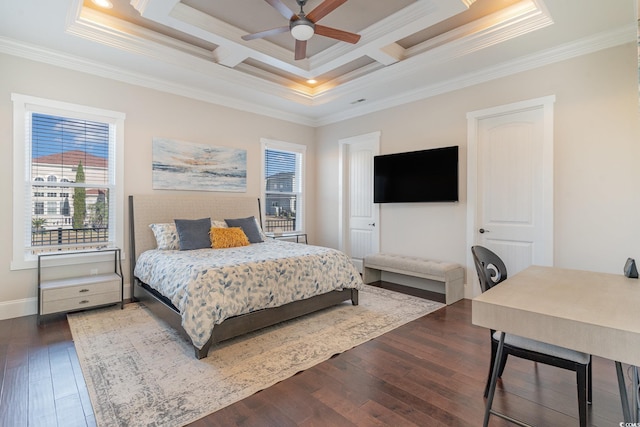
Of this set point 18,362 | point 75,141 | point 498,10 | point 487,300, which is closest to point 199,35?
point 75,141

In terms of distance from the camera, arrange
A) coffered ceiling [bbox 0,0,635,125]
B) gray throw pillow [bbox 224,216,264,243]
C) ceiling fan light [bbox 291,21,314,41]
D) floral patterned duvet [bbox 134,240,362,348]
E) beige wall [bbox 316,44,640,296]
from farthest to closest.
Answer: gray throw pillow [bbox 224,216,264,243], beige wall [bbox 316,44,640,296], coffered ceiling [bbox 0,0,635,125], ceiling fan light [bbox 291,21,314,41], floral patterned duvet [bbox 134,240,362,348]

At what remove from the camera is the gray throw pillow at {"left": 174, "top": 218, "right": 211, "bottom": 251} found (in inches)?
153

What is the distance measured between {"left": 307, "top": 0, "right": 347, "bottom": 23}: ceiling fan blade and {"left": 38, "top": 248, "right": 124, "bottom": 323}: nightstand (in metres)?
3.45

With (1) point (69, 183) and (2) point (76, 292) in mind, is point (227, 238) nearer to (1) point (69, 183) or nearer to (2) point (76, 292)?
(2) point (76, 292)

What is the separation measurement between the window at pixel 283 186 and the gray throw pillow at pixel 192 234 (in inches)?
59.9

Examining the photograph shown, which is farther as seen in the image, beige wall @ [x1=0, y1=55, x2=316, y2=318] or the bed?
beige wall @ [x1=0, y1=55, x2=316, y2=318]

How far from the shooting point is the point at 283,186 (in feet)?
19.3

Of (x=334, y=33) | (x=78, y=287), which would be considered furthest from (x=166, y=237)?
(x=334, y=33)

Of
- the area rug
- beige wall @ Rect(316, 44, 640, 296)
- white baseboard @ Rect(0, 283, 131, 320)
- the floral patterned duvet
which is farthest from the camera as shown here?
white baseboard @ Rect(0, 283, 131, 320)

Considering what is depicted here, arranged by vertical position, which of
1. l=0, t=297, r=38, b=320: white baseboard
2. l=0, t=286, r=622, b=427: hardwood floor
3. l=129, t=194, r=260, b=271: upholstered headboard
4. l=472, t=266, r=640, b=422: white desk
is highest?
l=129, t=194, r=260, b=271: upholstered headboard

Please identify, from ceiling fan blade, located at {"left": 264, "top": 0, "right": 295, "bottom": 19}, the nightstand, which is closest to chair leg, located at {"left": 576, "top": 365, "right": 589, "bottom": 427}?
ceiling fan blade, located at {"left": 264, "top": 0, "right": 295, "bottom": 19}

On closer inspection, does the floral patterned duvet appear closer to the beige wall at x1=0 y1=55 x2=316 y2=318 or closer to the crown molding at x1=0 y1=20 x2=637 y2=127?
the beige wall at x1=0 y1=55 x2=316 y2=318

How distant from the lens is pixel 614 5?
269cm

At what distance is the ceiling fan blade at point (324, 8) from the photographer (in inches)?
96.0
